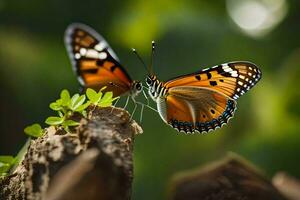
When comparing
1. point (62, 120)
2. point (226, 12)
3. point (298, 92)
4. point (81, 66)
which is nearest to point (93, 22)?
point (226, 12)

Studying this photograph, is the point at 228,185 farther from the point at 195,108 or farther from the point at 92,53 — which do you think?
the point at 195,108

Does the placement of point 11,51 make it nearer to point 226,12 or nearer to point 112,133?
point 226,12

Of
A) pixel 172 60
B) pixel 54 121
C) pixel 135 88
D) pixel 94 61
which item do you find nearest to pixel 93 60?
pixel 94 61

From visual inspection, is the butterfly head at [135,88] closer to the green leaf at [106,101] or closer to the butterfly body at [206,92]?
the butterfly body at [206,92]

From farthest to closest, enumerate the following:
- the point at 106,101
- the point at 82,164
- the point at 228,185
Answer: the point at 228,185 < the point at 106,101 < the point at 82,164

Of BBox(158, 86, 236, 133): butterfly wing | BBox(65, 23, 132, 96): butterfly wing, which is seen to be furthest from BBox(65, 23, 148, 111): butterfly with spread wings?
BBox(158, 86, 236, 133): butterfly wing

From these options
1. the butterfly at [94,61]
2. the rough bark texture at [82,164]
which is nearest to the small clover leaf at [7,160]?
the rough bark texture at [82,164]
